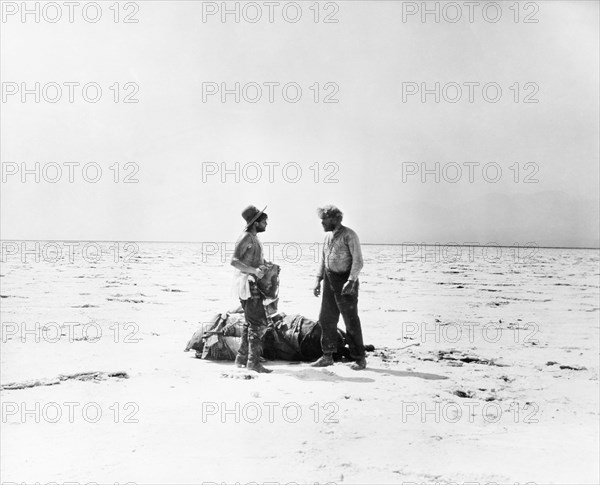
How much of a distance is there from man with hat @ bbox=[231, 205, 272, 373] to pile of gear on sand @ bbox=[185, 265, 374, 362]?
0.21 meters

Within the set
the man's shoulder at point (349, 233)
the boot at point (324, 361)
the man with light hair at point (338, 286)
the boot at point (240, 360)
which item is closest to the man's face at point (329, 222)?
the man with light hair at point (338, 286)

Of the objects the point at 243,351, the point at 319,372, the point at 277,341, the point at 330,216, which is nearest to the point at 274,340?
the point at 277,341

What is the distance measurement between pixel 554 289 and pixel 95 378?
1164cm

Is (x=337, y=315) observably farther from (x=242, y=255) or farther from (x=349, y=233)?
(x=242, y=255)

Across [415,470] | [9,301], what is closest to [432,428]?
[415,470]

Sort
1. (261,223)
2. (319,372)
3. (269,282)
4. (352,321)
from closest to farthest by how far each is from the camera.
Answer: (319,372) → (352,321) → (261,223) → (269,282)

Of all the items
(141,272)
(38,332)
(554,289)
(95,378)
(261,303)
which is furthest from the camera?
(141,272)

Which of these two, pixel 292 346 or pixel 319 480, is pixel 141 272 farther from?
pixel 319 480

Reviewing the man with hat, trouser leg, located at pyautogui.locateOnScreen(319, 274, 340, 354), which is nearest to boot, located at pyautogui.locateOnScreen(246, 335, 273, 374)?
the man with hat

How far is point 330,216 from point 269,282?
0.98 meters

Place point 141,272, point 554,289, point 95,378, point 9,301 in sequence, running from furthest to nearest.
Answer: point 141,272
point 554,289
point 9,301
point 95,378

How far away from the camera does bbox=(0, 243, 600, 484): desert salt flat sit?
3498 millimetres

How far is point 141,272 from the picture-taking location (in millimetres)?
16516

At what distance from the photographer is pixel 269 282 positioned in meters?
5.87
